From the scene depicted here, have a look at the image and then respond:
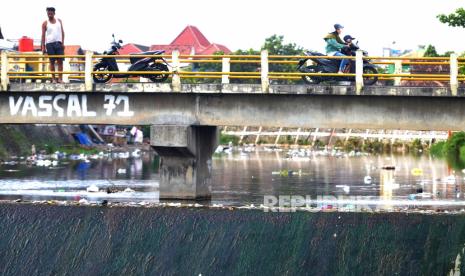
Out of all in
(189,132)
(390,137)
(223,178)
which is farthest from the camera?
(390,137)

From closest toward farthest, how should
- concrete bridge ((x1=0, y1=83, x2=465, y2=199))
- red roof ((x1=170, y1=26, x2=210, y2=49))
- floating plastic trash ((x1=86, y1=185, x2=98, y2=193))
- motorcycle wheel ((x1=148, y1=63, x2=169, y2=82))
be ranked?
concrete bridge ((x1=0, y1=83, x2=465, y2=199)) → motorcycle wheel ((x1=148, y1=63, x2=169, y2=82)) → floating plastic trash ((x1=86, y1=185, x2=98, y2=193)) → red roof ((x1=170, y1=26, x2=210, y2=49))

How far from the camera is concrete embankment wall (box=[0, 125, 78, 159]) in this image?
72.6 m

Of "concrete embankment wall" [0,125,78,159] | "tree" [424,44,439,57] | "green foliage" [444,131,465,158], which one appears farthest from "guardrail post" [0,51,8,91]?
"tree" [424,44,439,57]

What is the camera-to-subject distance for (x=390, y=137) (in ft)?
338

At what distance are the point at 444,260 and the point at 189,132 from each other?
828cm

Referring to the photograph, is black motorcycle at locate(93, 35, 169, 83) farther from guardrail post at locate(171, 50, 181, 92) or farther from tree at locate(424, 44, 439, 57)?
tree at locate(424, 44, 439, 57)

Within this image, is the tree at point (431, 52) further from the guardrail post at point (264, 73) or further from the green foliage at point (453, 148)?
the guardrail post at point (264, 73)

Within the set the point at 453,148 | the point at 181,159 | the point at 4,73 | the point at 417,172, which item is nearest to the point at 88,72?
the point at 4,73

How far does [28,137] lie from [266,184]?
3672cm

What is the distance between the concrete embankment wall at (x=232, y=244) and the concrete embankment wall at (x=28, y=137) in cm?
4226

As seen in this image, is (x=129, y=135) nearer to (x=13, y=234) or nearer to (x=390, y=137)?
(x=390, y=137)

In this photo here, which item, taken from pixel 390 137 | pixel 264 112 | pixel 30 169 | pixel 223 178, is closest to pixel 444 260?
pixel 264 112

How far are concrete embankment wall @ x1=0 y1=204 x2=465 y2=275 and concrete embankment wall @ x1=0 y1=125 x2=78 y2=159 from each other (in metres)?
42.3

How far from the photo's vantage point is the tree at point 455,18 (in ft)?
138
